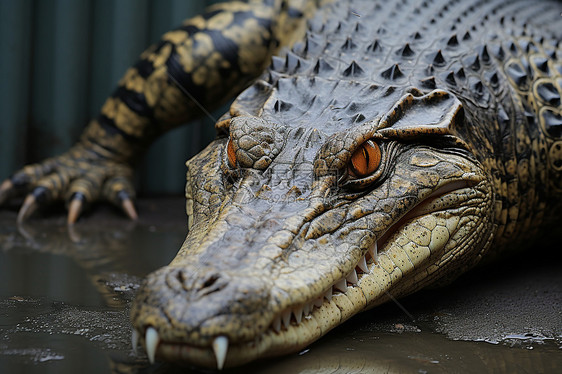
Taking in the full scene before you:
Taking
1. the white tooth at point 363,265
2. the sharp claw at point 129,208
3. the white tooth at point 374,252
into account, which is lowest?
the sharp claw at point 129,208

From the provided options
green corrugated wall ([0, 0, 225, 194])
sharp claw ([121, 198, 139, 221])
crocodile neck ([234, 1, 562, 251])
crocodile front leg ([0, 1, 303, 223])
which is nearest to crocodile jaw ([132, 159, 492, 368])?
crocodile neck ([234, 1, 562, 251])

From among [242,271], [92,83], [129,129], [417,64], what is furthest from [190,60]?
[242,271]

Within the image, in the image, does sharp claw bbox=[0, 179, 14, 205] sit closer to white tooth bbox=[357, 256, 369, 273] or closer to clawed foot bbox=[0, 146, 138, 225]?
clawed foot bbox=[0, 146, 138, 225]

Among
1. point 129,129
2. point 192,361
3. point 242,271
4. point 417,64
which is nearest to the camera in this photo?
point 192,361

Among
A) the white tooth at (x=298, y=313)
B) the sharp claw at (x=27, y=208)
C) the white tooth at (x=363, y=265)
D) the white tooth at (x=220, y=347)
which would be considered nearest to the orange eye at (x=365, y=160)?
the white tooth at (x=363, y=265)

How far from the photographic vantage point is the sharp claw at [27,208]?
3.75 meters

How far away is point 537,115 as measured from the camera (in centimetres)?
267

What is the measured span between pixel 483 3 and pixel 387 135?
1902 millimetres

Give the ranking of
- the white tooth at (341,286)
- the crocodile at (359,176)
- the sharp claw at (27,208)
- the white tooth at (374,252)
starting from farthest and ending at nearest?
1. the sharp claw at (27,208)
2. the white tooth at (374,252)
3. the white tooth at (341,286)
4. the crocodile at (359,176)

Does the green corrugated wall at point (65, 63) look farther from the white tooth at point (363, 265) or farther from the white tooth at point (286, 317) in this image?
the white tooth at point (286, 317)

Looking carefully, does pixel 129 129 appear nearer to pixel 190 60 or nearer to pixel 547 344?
pixel 190 60

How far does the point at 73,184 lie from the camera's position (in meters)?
4.03

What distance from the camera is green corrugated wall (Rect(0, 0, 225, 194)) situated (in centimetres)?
448

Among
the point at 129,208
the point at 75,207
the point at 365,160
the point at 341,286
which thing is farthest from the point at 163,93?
the point at 341,286
